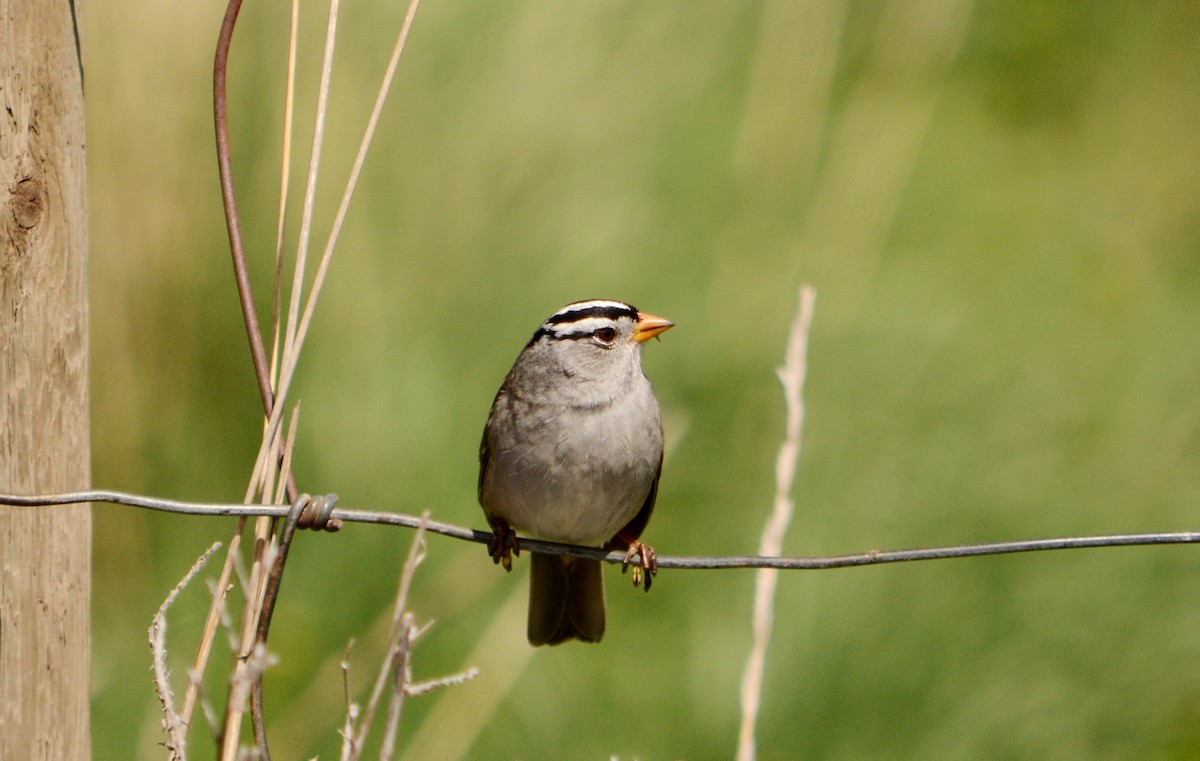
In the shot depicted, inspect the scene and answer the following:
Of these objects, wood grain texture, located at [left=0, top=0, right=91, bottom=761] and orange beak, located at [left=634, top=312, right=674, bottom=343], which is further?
orange beak, located at [left=634, top=312, right=674, bottom=343]

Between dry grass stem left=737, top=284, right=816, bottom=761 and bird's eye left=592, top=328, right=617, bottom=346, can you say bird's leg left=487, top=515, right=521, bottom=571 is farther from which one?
dry grass stem left=737, top=284, right=816, bottom=761

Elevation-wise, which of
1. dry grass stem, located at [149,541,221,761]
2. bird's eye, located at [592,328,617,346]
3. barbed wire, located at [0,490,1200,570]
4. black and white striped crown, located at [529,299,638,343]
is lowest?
dry grass stem, located at [149,541,221,761]

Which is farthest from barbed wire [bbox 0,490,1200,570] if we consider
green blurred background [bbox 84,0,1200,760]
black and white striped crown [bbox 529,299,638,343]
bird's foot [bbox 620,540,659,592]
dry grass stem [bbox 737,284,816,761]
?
green blurred background [bbox 84,0,1200,760]

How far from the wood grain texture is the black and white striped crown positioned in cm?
162

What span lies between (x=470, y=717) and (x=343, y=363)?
1.17 meters

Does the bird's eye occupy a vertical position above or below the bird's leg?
above

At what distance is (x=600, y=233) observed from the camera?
4.36m

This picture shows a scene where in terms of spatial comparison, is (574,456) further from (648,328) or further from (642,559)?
(648,328)

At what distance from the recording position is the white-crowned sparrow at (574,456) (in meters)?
3.18

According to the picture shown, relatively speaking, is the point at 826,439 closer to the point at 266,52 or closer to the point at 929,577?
the point at 929,577

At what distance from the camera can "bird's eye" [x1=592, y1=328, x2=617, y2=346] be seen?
3408mm

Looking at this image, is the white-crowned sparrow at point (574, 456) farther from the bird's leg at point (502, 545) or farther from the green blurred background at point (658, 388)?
the green blurred background at point (658, 388)

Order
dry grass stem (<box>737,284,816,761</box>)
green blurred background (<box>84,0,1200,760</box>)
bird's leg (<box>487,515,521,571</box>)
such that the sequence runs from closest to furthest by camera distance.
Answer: dry grass stem (<box>737,284,816,761</box>), bird's leg (<box>487,515,521,571</box>), green blurred background (<box>84,0,1200,760</box>)

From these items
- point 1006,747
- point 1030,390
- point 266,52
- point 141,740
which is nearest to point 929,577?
point 1006,747
